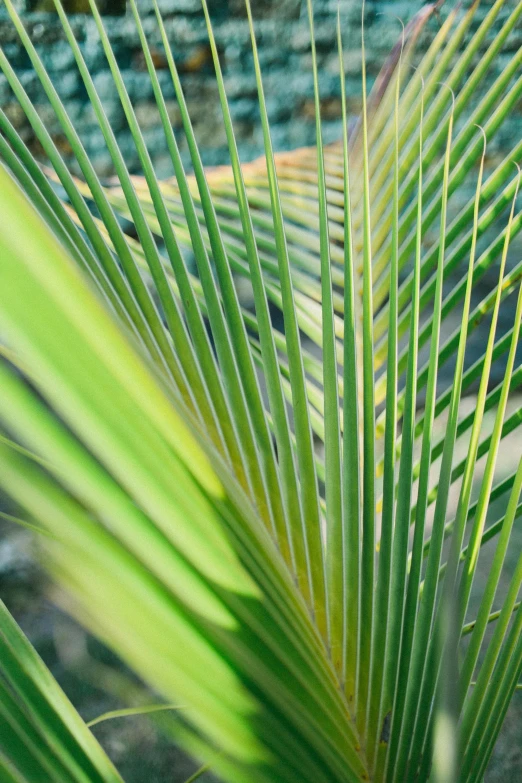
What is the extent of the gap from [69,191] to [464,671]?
17.4 inches

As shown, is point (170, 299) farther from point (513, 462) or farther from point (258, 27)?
point (513, 462)

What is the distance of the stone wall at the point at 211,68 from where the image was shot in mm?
1577

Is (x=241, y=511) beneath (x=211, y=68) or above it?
beneath

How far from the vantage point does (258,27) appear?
1.69m

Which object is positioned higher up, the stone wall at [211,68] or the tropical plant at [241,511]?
the stone wall at [211,68]

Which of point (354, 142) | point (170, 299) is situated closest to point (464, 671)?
point (170, 299)

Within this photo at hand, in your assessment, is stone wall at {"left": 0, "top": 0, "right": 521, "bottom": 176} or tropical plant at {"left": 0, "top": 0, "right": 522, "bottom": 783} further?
stone wall at {"left": 0, "top": 0, "right": 521, "bottom": 176}

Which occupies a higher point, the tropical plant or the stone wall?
the stone wall

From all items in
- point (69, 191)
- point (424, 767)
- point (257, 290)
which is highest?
point (69, 191)

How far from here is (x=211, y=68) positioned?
67.0 inches

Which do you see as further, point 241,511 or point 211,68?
point 211,68

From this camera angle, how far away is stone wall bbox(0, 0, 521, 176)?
5.17 ft

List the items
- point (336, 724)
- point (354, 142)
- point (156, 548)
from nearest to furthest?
point (156, 548)
point (336, 724)
point (354, 142)

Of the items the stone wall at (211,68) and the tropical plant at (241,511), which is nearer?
the tropical plant at (241,511)
